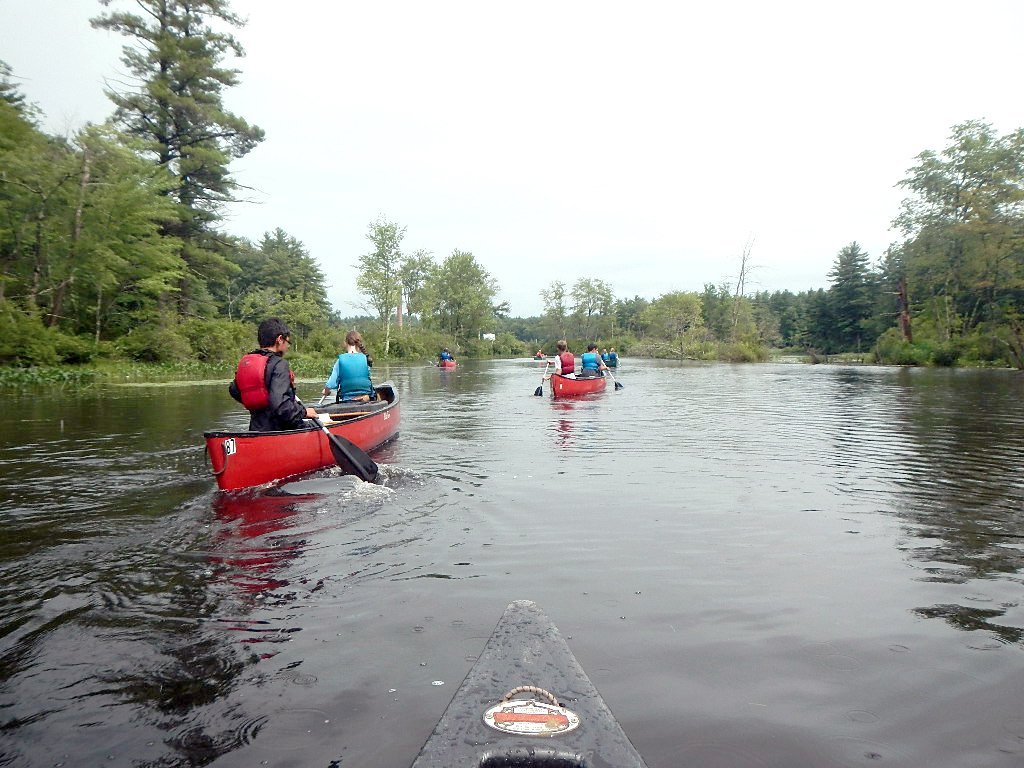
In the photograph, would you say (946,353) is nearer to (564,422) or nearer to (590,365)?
(590,365)

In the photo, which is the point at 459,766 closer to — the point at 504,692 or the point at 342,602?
the point at 504,692

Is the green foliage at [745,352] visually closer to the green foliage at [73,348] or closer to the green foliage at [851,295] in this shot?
the green foliage at [851,295]

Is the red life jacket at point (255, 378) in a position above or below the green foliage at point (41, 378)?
above

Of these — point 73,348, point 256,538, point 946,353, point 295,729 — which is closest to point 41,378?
point 73,348

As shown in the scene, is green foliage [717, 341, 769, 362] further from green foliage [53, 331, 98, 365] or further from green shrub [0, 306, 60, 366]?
green shrub [0, 306, 60, 366]

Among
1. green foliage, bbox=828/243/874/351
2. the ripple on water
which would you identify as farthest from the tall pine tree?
green foliage, bbox=828/243/874/351

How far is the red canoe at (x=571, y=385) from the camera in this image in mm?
16047

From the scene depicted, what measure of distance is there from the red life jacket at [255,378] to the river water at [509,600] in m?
0.98

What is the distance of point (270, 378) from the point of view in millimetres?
6133

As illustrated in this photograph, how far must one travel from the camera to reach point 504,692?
2182mm

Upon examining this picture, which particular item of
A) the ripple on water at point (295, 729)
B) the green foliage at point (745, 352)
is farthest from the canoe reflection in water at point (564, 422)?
the green foliage at point (745, 352)

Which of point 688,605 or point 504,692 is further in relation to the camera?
point 688,605

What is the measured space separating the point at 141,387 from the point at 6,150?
36.9 feet

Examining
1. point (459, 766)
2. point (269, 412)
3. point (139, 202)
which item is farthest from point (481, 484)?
point (139, 202)
